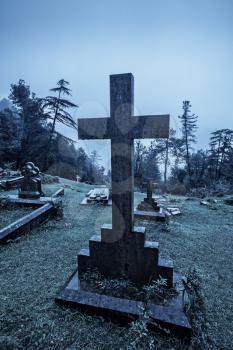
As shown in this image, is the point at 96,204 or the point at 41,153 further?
the point at 41,153

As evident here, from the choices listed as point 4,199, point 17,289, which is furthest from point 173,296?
point 4,199

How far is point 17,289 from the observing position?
8.74 ft

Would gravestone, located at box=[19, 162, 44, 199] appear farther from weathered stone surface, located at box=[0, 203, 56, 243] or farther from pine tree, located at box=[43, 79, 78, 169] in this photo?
pine tree, located at box=[43, 79, 78, 169]

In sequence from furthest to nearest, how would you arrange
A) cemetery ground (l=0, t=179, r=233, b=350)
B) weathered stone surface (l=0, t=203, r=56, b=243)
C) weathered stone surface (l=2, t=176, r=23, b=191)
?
weathered stone surface (l=2, t=176, r=23, b=191)
weathered stone surface (l=0, t=203, r=56, b=243)
cemetery ground (l=0, t=179, r=233, b=350)

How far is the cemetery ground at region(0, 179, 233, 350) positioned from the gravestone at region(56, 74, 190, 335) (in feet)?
0.81

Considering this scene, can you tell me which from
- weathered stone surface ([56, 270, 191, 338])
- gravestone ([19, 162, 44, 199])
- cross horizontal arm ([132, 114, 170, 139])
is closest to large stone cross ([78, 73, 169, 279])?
cross horizontal arm ([132, 114, 170, 139])

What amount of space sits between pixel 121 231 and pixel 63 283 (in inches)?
49.6

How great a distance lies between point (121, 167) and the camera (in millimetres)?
2564

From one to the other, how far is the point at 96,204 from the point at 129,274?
19.8 feet

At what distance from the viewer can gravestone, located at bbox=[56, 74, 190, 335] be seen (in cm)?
237

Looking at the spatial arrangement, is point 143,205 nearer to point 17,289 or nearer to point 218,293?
point 218,293

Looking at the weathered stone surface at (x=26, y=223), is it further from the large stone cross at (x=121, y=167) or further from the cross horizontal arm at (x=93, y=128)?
the cross horizontal arm at (x=93, y=128)

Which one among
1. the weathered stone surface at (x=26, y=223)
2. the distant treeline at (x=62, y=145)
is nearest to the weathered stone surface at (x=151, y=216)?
the weathered stone surface at (x=26, y=223)

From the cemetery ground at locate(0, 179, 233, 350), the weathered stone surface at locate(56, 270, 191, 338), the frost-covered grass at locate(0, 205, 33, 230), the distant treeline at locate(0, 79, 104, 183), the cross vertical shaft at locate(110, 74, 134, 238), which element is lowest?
the cemetery ground at locate(0, 179, 233, 350)
